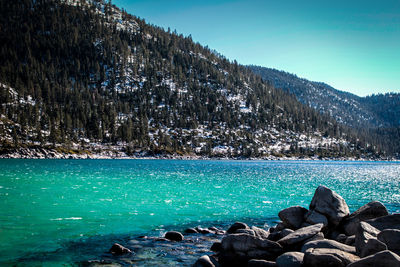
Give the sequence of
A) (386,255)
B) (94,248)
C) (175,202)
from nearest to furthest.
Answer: (386,255)
(94,248)
(175,202)

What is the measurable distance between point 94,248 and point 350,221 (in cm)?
1553

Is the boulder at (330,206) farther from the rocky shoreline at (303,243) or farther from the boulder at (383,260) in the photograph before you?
the boulder at (383,260)

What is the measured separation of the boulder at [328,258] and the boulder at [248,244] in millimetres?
2812

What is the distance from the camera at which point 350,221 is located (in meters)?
17.7

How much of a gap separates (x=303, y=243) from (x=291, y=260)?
126 inches

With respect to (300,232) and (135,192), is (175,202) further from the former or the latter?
(300,232)

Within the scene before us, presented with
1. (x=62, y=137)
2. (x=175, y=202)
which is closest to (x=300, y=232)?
(x=175, y=202)

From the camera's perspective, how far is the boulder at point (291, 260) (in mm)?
11508

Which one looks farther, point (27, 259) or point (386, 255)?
point (27, 259)

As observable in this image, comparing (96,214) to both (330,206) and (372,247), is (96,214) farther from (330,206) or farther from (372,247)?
(372,247)

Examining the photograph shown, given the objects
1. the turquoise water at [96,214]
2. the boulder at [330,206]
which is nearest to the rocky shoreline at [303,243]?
the boulder at [330,206]

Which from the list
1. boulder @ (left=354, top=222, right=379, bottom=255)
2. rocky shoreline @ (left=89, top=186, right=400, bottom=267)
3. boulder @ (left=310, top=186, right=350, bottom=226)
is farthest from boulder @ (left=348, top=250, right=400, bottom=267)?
boulder @ (left=310, top=186, right=350, bottom=226)

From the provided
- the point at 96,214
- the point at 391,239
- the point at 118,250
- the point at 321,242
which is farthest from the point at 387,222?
the point at 96,214

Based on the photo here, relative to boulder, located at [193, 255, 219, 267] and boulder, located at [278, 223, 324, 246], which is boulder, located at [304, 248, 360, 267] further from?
boulder, located at [193, 255, 219, 267]
